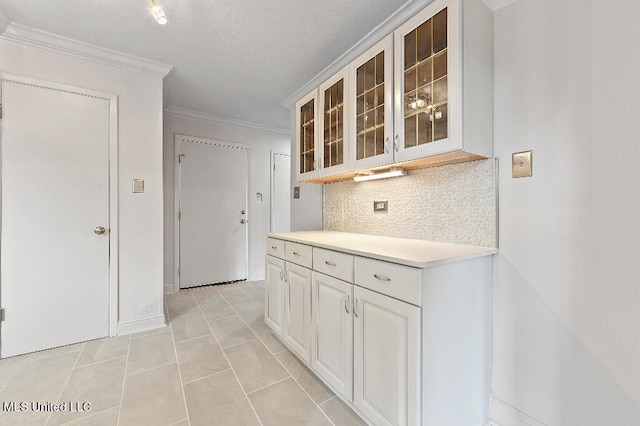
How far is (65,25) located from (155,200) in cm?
141

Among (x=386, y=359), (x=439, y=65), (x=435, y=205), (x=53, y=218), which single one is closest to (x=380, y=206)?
(x=435, y=205)

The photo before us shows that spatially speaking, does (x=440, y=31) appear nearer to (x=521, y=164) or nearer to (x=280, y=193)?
(x=521, y=164)

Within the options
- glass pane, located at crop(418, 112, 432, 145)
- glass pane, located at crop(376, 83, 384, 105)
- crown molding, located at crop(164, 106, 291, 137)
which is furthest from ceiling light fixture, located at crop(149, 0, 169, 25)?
crown molding, located at crop(164, 106, 291, 137)

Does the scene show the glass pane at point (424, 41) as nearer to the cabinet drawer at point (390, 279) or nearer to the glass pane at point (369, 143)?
the glass pane at point (369, 143)

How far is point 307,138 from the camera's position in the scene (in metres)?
2.51

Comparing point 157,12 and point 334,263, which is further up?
point 157,12

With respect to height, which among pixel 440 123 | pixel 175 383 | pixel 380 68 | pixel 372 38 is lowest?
pixel 175 383

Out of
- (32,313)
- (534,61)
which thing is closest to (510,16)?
(534,61)

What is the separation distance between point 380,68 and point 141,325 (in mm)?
2902

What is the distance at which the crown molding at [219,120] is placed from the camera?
3.62 metres

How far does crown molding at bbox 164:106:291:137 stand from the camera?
3621mm

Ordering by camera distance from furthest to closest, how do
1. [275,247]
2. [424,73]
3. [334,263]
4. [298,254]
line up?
[275,247] < [298,254] < [334,263] < [424,73]

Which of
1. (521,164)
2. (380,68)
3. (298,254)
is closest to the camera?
(521,164)

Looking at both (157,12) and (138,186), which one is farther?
Answer: (138,186)
